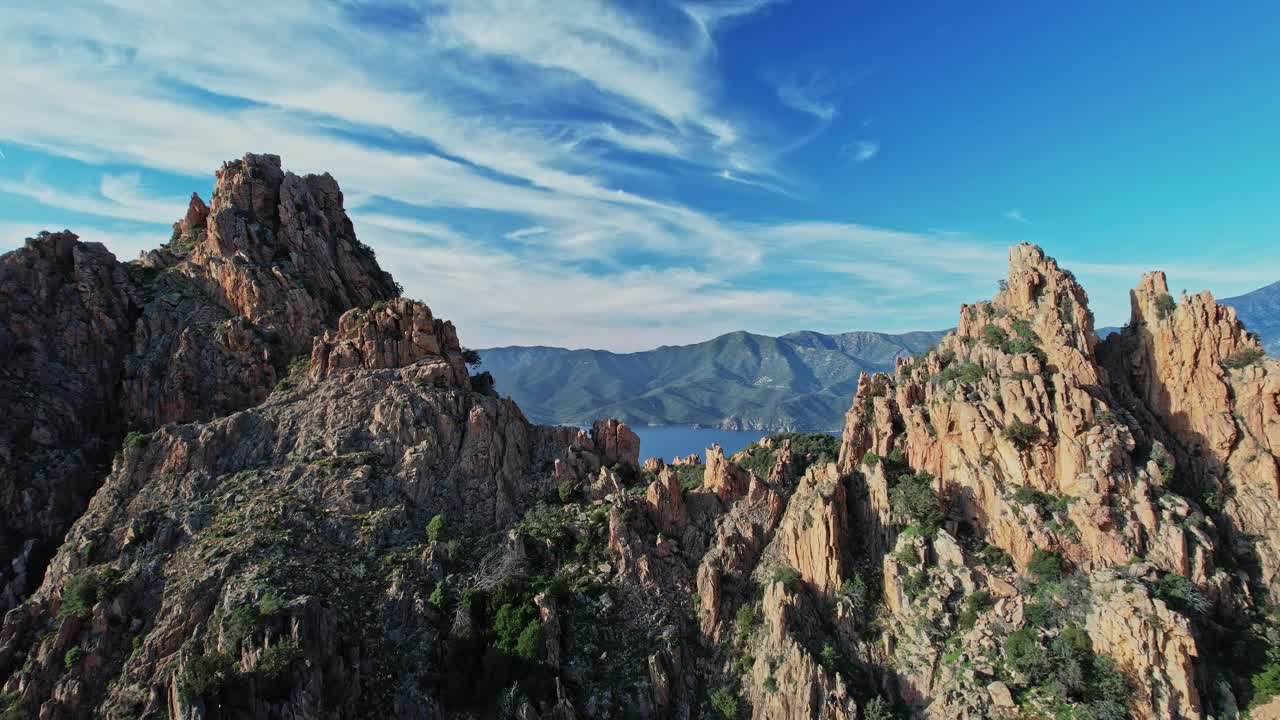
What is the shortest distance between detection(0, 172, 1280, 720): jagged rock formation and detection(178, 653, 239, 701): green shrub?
0.16m

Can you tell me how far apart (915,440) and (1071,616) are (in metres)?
15.2

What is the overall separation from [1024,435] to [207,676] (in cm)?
5336

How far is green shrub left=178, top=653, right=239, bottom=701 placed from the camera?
36.6 metres

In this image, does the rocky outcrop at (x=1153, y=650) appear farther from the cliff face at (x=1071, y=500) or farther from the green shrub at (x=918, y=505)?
the green shrub at (x=918, y=505)

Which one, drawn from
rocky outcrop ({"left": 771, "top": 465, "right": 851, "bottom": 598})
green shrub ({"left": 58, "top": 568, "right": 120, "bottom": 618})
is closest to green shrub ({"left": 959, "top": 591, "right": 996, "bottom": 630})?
rocky outcrop ({"left": 771, "top": 465, "right": 851, "bottom": 598})

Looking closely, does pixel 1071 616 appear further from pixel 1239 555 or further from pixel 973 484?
pixel 1239 555

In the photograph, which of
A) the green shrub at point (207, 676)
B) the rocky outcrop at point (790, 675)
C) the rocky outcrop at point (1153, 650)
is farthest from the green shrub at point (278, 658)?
the rocky outcrop at point (1153, 650)

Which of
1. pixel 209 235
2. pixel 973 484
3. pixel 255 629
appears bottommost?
pixel 255 629

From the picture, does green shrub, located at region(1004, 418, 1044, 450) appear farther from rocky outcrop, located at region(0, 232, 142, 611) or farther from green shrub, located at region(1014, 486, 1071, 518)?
rocky outcrop, located at region(0, 232, 142, 611)

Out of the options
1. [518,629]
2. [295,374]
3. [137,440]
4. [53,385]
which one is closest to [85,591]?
[137,440]

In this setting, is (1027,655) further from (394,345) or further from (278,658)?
(394,345)

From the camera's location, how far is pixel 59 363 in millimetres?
60781

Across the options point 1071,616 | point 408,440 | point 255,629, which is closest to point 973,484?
point 1071,616

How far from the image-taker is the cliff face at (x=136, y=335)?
2149 inches
